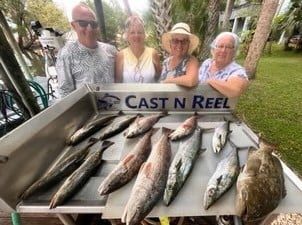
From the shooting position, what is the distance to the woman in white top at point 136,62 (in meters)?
2.62

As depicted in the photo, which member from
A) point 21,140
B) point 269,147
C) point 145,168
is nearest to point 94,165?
point 145,168

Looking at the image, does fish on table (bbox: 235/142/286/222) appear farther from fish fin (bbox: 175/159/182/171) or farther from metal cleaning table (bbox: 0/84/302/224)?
fish fin (bbox: 175/159/182/171)

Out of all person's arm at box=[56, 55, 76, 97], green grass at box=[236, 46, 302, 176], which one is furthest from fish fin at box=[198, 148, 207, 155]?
person's arm at box=[56, 55, 76, 97]

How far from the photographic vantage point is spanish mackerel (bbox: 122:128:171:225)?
43.4 inches

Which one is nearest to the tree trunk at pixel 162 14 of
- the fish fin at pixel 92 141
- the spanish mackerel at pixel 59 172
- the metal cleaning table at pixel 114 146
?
the metal cleaning table at pixel 114 146

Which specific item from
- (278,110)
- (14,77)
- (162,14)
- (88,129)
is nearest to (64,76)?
(14,77)

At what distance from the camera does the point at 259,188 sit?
114 centimetres

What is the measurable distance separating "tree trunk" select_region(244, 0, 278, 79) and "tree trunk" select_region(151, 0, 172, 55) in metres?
4.38

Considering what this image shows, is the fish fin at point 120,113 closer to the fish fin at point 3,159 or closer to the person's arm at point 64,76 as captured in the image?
the person's arm at point 64,76

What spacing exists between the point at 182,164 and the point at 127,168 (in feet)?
1.13

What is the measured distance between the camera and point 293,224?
2.63 m

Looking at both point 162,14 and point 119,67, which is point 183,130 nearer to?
point 119,67

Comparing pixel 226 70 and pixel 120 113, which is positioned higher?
pixel 226 70

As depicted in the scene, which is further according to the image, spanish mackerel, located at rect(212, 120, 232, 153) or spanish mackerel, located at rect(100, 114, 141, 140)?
spanish mackerel, located at rect(100, 114, 141, 140)
